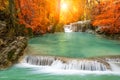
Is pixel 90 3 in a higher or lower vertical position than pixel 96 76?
higher

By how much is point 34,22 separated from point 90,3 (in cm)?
2227

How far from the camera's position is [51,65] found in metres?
17.9

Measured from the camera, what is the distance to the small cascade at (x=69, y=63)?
1717cm

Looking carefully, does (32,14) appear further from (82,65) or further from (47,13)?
(82,65)

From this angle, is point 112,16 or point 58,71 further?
point 112,16

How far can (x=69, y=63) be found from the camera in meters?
17.5

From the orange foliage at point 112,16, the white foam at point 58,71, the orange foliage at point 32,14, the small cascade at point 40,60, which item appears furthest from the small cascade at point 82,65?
the orange foliage at point 32,14

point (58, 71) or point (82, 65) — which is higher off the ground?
point (82, 65)

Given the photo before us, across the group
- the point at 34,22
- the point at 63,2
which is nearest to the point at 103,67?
the point at 34,22

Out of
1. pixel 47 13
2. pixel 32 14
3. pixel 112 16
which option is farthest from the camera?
pixel 47 13

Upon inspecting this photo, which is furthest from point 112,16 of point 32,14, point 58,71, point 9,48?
point 58,71

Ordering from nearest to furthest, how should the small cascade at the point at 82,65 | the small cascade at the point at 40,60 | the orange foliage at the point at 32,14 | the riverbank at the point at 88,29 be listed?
the small cascade at the point at 82,65 < the small cascade at the point at 40,60 < the orange foliage at the point at 32,14 < the riverbank at the point at 88,29

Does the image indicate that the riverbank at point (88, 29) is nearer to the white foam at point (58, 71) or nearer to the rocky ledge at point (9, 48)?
the rocky ledge at point (9, 48)

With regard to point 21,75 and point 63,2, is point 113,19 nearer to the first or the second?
point 21,75
